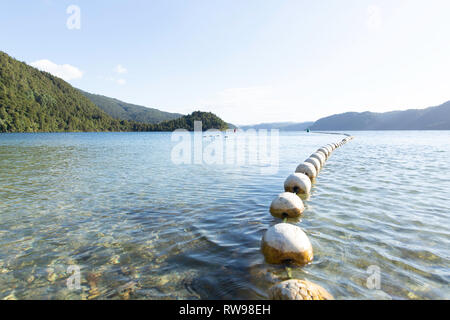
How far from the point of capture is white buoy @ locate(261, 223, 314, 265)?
5566mm

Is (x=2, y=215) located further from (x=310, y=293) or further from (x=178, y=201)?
(x=310, y=293)

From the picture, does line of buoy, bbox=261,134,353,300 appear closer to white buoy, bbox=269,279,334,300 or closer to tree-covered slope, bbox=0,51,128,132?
white buoy, bbox=269,279,334,300

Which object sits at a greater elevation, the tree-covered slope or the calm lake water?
the tree-covered slope

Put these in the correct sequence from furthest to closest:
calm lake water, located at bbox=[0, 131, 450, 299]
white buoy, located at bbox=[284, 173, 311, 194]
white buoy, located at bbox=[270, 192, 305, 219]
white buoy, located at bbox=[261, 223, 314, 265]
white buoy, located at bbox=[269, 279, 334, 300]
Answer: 1. white buoy, located at bbox=[284, 173, 311, 194]
2. white buoy, located at bbox=[270, 192, 305, 219]
3. white buoy, located at bbox=[261, 223, 314, 265]
4. calm lake water, located at bbox=[0, 131, 450, 299]
5. white buoy, located at bbox=[269, 279, 334, 300]

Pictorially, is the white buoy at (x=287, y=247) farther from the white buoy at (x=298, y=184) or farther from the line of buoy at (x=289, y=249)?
the white buoy at (x=298, y=184)

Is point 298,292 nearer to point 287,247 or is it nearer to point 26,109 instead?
point 287,247

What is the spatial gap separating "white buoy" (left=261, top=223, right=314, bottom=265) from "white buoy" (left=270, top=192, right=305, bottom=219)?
2.99 m

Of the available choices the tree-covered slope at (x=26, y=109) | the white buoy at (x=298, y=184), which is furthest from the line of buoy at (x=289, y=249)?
the tree-covered slope at (x=26, y=109)

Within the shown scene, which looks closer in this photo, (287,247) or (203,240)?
(287,247)

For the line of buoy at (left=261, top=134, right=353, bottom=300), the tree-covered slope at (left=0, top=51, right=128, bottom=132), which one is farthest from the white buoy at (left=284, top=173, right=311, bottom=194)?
the tree-covered slope at (left=0, top=51, right=128, bottom=132)

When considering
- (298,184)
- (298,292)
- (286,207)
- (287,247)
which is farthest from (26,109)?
(298,292)

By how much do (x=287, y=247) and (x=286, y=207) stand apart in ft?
10.9

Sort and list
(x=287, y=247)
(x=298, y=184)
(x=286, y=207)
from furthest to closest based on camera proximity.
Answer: (x=298, y=184) < (x=286, y=207) < (x=287, y=247)

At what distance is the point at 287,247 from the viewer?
5.56 m
